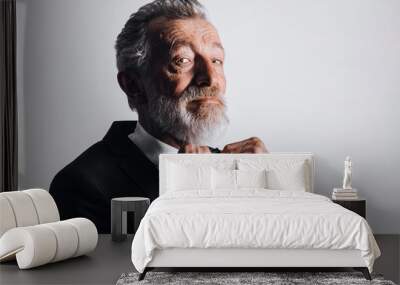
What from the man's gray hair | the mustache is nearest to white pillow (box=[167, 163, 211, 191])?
the mustache

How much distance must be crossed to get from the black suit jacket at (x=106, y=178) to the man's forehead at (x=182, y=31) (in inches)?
41.9

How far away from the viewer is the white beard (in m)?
7.51

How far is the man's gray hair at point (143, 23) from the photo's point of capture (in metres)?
7.56

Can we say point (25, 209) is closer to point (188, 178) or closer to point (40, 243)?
point (40, 243)

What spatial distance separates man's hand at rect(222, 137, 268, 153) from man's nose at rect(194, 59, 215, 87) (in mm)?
756

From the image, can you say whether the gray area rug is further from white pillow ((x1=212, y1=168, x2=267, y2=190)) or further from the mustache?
the mustache

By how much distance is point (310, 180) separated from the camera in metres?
7.27

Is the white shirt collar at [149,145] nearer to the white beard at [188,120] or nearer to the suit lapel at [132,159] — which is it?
the suit lapel at [132,159]

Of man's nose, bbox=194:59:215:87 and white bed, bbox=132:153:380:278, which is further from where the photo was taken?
man's nose, bbox=194:59:215:87

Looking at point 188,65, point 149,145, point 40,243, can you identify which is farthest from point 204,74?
A: point 40,243

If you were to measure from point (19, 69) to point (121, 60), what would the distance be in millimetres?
1197

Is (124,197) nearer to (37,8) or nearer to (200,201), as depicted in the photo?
(200,201)

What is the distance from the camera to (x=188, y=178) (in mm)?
6945

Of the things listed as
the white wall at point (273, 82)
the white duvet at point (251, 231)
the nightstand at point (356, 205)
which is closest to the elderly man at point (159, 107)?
the white wall at point (273, 82)
